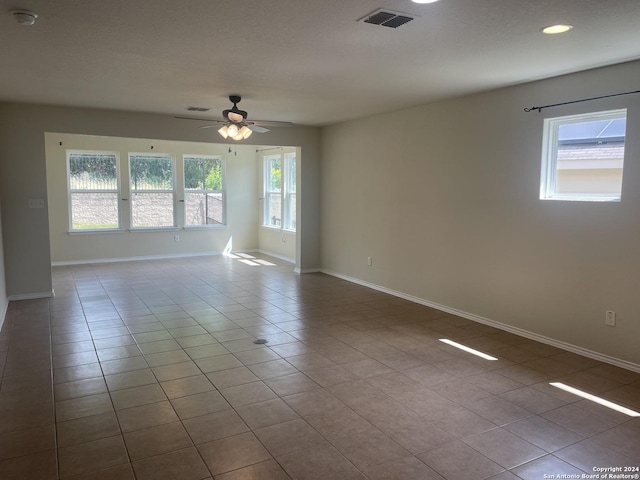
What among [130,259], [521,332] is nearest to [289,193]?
[130,259]

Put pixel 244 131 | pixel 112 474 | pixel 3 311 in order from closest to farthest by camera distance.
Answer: pixel 112 474 < pixel 244 131 < pixel 3 311

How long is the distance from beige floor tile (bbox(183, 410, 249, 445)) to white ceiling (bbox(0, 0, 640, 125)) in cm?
232

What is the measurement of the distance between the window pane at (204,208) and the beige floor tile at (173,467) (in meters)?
7.06

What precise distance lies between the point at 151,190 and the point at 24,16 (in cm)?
633

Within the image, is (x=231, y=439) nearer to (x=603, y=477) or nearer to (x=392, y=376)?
(x=392, y=376)

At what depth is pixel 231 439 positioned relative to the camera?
2.56 meters

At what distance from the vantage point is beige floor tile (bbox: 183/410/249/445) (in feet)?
8.51

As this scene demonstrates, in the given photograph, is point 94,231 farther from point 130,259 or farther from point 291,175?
point 291,175

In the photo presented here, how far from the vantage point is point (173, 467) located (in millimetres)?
2301

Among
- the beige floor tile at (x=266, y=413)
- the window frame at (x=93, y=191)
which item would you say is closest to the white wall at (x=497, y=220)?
the beige floor tile at (x=266, y=413)

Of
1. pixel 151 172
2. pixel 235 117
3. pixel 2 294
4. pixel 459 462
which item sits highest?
pixel 235 117

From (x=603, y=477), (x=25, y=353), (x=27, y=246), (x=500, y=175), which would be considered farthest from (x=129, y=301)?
(x=603, y=477)

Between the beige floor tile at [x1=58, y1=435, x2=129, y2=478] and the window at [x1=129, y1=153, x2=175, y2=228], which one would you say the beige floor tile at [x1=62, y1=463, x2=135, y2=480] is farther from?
the window at [x1=129, y1=153, x2=175, y2=228]

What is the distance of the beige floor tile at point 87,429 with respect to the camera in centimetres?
255
